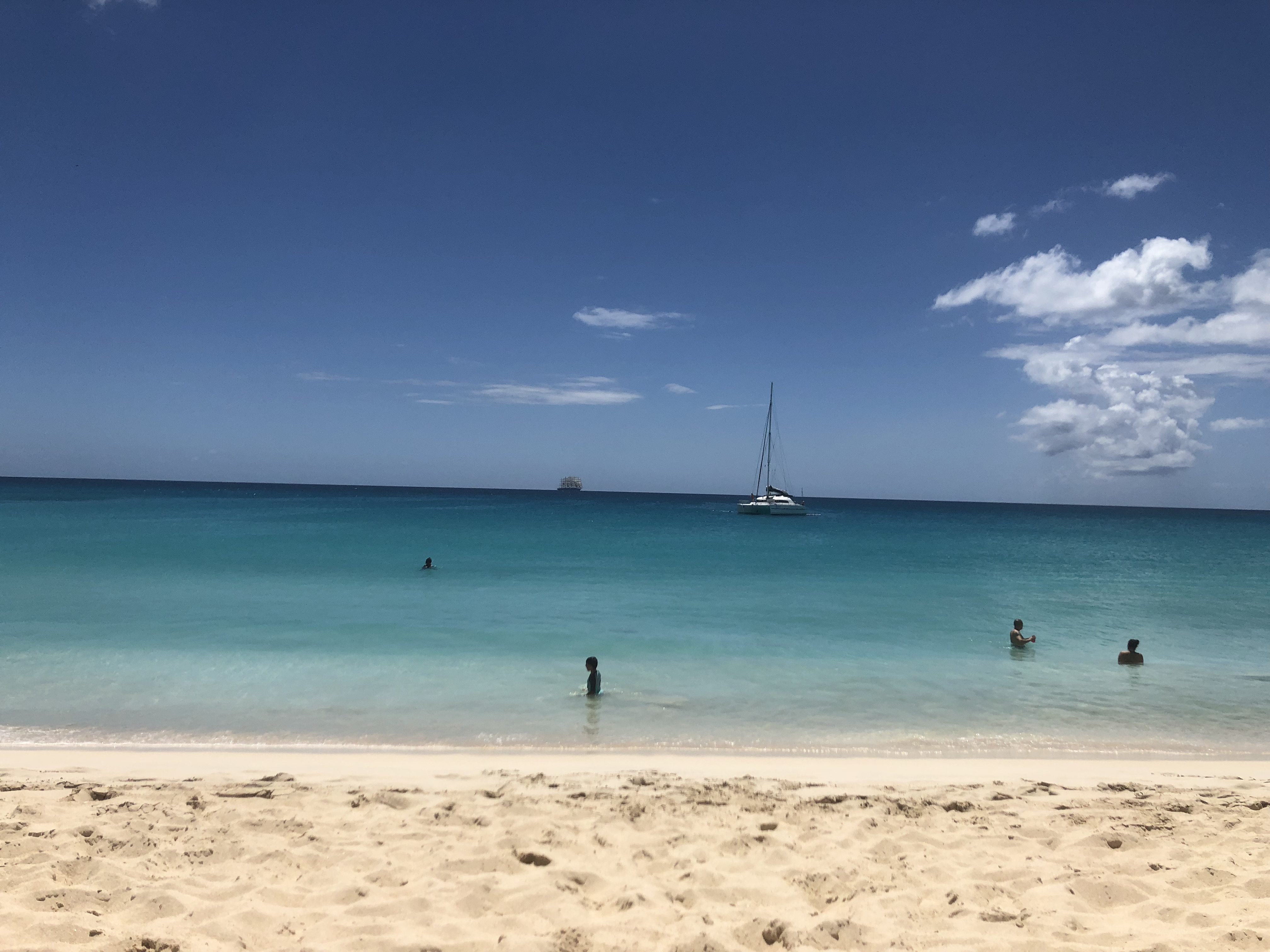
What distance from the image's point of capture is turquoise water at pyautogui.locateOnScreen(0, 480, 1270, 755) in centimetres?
1055

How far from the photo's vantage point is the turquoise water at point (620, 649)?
34.6 ft

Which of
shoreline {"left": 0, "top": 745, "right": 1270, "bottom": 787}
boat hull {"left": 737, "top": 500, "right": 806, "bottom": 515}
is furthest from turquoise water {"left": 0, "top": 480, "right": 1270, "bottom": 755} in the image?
Result: boat hull {"left": 737, "top": 500, "right": 806, "bottom": 515}

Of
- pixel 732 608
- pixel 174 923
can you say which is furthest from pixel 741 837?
pixel 732 608

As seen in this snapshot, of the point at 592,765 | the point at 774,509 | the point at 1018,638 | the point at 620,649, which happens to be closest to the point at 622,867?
the point at 592,765

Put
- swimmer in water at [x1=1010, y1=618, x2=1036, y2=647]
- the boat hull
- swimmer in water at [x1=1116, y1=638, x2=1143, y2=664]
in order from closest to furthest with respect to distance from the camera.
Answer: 1. swimmer in water at [x1=1116, y1=638, x2=1143, y2=664]
2. swimmer in water at [x1=1010, y1=618, x2=1036, y2=647]
3. the boat hull

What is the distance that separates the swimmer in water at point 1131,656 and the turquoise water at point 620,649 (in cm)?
50

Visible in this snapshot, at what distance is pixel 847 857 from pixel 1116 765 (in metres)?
5.98

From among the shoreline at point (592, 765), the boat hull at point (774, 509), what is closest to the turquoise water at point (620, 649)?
the shoreline at point (592, 765)

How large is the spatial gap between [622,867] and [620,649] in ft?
33.1

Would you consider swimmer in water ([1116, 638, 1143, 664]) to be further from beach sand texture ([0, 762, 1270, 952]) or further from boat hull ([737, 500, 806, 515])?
boat hull ([737, 500, 806, 515])

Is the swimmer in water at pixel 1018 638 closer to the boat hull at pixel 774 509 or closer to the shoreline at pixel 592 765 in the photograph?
the shoreline at pixel 592 765

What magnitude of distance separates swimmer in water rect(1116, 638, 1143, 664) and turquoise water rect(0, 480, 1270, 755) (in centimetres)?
50

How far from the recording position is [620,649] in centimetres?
1562

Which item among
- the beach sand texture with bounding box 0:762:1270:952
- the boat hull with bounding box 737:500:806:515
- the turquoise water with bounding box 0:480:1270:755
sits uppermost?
the boat hull with bounding box 737:500:806:515
